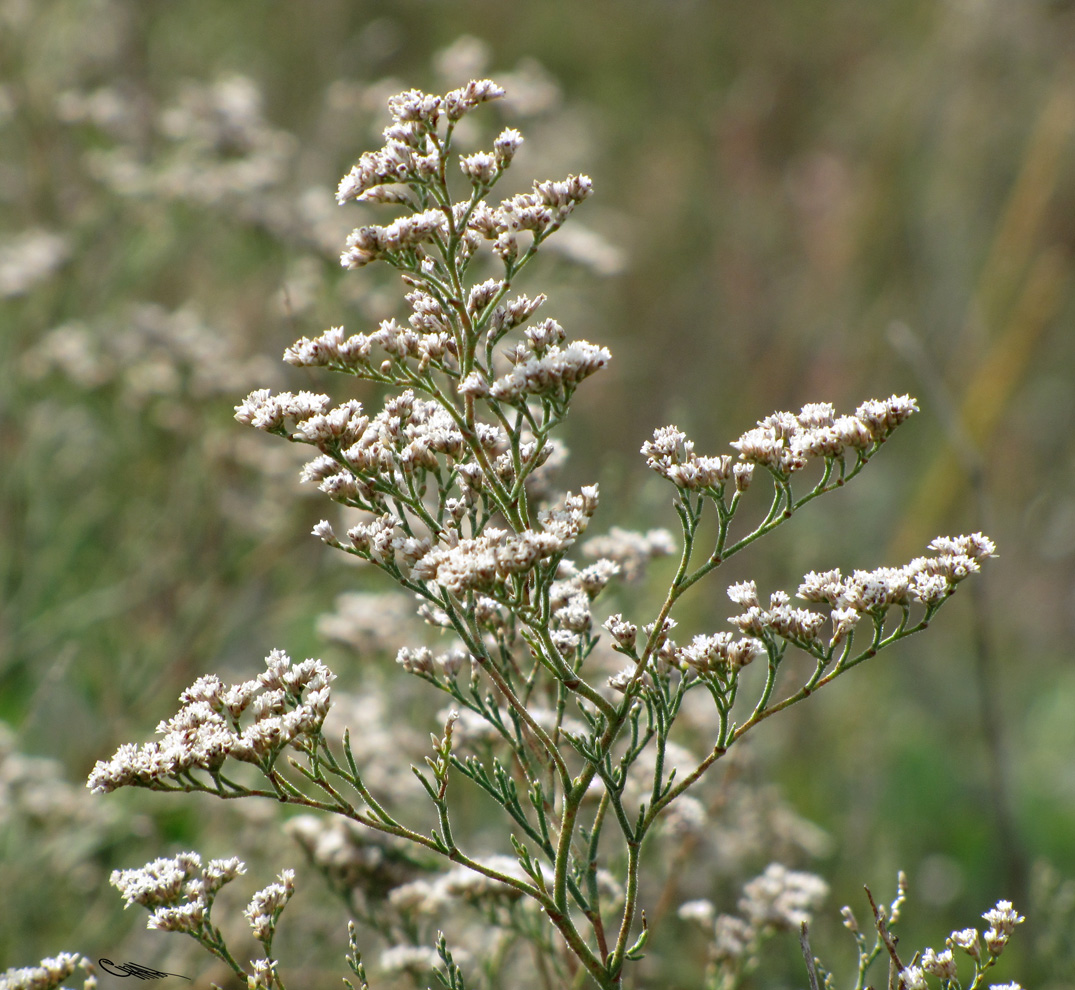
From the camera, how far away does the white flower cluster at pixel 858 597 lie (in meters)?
1.71

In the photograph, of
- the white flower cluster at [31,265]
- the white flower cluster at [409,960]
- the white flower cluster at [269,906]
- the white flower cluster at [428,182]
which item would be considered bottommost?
the white flower cluster at [269,906]

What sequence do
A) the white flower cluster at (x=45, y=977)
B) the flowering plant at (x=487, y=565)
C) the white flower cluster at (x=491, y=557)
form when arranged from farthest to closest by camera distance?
the white flower cluster at (x=45, y=977) → the flowering plant at (x=487, y=565) → the white flower cluster at (x=491, y=557)

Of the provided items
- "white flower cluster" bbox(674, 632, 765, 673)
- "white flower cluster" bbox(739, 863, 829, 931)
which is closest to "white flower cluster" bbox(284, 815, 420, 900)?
"white flower cluster" bbox(739, 863, 829, 931)

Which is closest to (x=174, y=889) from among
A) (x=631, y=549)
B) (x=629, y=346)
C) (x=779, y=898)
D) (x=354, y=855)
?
(x=354, y=855)

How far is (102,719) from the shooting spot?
4582 mm

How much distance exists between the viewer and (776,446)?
177 centimetres

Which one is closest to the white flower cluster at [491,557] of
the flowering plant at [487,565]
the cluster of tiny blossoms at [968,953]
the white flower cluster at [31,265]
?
the flowering plant at [487,565]

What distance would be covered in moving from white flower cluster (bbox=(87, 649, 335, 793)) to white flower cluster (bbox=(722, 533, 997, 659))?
0.73 meters

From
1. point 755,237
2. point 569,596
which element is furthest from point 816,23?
point 569,596

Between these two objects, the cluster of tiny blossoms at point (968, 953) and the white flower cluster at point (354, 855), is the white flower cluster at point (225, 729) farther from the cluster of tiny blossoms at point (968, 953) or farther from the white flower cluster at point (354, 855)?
the cluster of tiny blossoms at point (968, 953)

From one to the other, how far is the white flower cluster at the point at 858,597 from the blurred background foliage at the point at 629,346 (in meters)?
1.28

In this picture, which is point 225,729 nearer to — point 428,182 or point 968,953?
point 428,182

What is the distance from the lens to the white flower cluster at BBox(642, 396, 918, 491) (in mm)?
1738

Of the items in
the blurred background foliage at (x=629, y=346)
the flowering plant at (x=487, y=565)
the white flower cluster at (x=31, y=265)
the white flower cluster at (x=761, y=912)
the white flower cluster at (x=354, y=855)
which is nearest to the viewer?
the flowering plant at (x=487, y=565)
